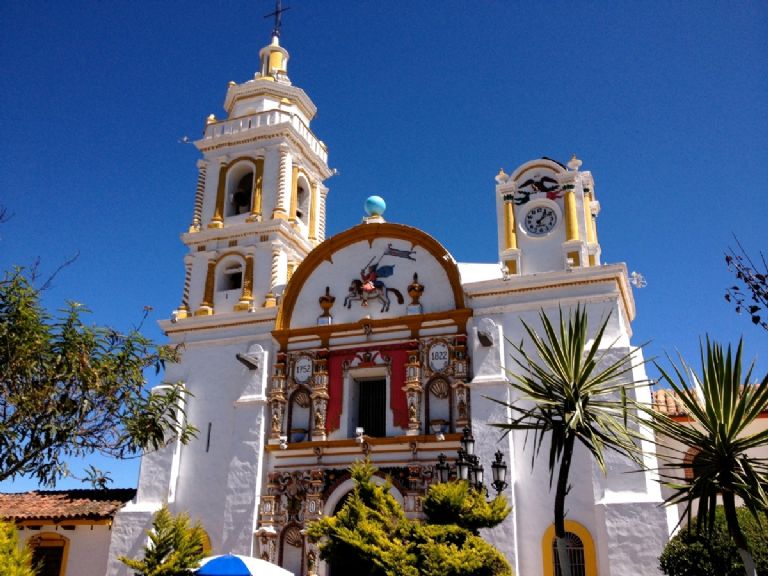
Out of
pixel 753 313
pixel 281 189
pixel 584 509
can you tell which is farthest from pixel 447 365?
pixel 753 313

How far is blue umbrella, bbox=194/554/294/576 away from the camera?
1510 centimetres

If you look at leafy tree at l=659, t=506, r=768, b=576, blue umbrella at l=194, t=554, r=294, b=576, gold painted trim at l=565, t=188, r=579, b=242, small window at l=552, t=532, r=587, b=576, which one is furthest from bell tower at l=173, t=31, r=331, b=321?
leafy tree at l=659, t=506, r=768, b=576

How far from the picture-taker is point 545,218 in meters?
21.0

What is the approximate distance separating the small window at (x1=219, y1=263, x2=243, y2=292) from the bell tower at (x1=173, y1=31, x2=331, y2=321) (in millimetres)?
34

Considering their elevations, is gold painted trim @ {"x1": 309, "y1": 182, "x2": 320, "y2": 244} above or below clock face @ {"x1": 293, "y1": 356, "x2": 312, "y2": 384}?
above

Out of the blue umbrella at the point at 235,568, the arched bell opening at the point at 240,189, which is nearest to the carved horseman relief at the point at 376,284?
the arched bell opening at the point at 240,189

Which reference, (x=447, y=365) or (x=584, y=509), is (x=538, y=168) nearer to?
(x=447, y=365)

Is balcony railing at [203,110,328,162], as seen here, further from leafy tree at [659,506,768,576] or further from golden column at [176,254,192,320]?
leafy tree at [659,506,768,576]

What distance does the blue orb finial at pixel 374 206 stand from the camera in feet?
77.2

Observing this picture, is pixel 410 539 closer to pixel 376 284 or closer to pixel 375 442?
pixel 375 442

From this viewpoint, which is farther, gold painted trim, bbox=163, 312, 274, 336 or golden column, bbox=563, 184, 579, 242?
gold painted trim, bbox=163, 312, 274, 336

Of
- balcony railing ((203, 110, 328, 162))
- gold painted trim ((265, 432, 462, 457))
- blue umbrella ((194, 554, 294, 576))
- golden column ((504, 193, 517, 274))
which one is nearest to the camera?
blue umbrella ((194, 554, 294, 576))

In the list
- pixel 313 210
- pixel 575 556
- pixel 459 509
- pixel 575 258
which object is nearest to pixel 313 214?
pixel 313 210

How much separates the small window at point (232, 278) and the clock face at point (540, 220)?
9639 mm
